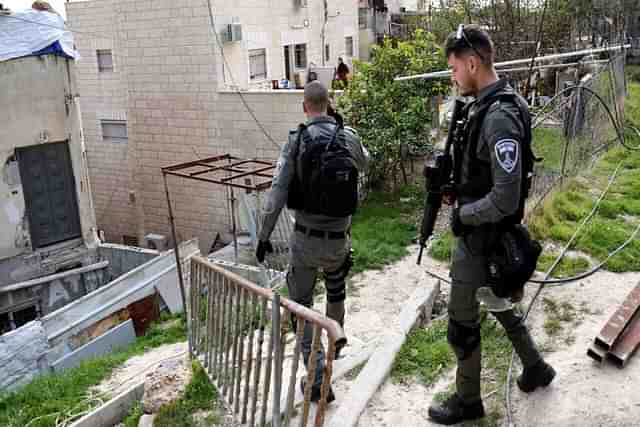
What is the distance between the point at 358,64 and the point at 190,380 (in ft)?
23.3

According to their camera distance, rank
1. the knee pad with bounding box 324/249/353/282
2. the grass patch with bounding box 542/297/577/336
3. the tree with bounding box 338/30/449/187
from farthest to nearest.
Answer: the tree with bounding box 338/30/449/187 < the grass patch with bounding box 542/297/577/336 < the knee pad with bounding box 324/249/353/282

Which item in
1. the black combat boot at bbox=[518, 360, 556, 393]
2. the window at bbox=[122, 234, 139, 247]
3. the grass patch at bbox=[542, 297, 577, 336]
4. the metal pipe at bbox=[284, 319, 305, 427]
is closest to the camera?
the metal pipe at bbox=[284, 319, 305, 427]

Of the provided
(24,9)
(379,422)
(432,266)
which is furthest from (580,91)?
(24,9)

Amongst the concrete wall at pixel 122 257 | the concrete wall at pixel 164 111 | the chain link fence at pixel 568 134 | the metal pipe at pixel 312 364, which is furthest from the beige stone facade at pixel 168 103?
the metal pipe at pixel 312 364

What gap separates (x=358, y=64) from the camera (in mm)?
9812

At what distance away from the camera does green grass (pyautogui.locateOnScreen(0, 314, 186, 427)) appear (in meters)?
4.68

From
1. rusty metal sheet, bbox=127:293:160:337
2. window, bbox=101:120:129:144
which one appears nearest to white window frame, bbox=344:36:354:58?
window, bbox=101:120:129:144

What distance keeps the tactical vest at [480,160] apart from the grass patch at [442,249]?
138 inches

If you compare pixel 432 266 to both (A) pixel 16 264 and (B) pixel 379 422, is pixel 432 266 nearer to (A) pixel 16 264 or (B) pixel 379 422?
(B) pixel 379 422

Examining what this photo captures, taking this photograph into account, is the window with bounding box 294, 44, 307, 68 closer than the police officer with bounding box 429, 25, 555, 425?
No

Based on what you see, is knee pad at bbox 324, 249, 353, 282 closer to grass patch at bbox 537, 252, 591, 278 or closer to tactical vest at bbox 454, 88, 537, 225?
tactical vest at bbox 454, 88, 537, 225

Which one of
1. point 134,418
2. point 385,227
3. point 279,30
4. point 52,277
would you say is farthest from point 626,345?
point 279,30

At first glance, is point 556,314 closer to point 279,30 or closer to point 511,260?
point 511,260

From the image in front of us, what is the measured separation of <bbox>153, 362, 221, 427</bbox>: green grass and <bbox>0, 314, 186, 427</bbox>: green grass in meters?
1.36
